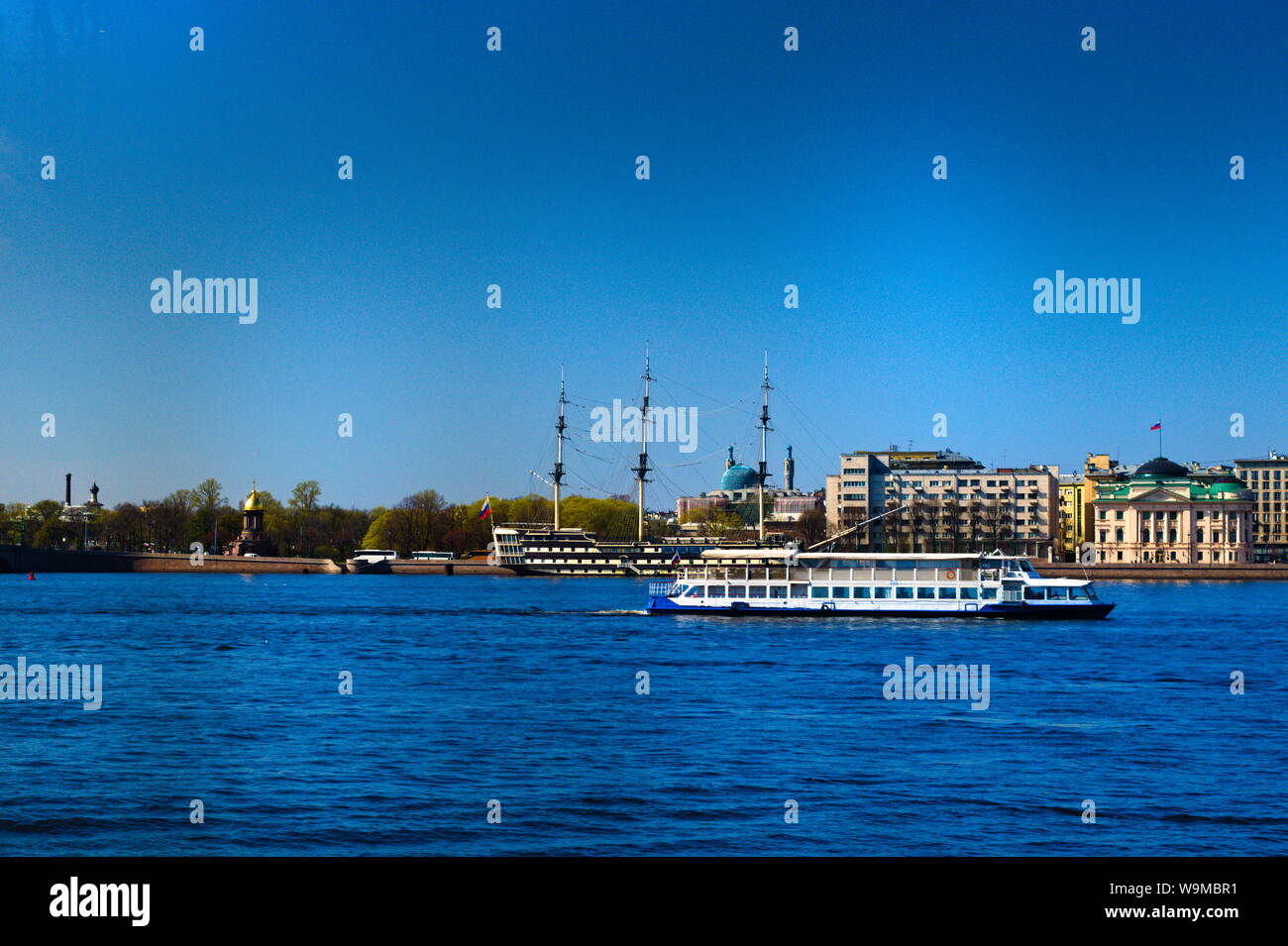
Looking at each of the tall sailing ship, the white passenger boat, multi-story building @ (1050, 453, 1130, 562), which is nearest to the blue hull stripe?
the white passenger boat

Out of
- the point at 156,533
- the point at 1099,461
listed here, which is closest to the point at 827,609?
the point at 156,533

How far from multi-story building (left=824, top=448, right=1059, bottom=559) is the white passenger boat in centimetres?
7870

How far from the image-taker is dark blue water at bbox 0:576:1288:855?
16641mm

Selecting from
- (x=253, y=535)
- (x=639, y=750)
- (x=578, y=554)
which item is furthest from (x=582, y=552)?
(x=639, y=750)

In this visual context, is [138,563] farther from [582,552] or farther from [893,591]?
[893,591]

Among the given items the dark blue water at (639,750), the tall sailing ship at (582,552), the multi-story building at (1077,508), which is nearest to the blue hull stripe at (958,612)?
the dark blue water at (639,750)

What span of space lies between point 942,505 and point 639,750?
132 meters

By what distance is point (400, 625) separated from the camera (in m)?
57.7

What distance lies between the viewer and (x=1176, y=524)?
477ft

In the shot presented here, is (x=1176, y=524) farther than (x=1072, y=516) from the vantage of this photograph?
No

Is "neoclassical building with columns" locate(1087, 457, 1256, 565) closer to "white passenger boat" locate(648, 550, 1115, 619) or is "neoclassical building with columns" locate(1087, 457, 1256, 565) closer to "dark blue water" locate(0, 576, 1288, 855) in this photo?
"white passenger boat" locate(648, 550, 1115, 619)

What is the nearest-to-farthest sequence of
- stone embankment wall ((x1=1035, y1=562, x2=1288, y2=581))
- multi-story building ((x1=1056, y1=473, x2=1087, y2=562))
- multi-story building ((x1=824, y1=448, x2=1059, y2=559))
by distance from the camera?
stone embankment wall ((x1=1035, y1=562, x2=1288, y2=581)) → multi-story building ((x1=824, y1=448, x2=1059, y2=559)) → multi-story building ((x1=1056, y1=473, x2=1087, y2=562))
